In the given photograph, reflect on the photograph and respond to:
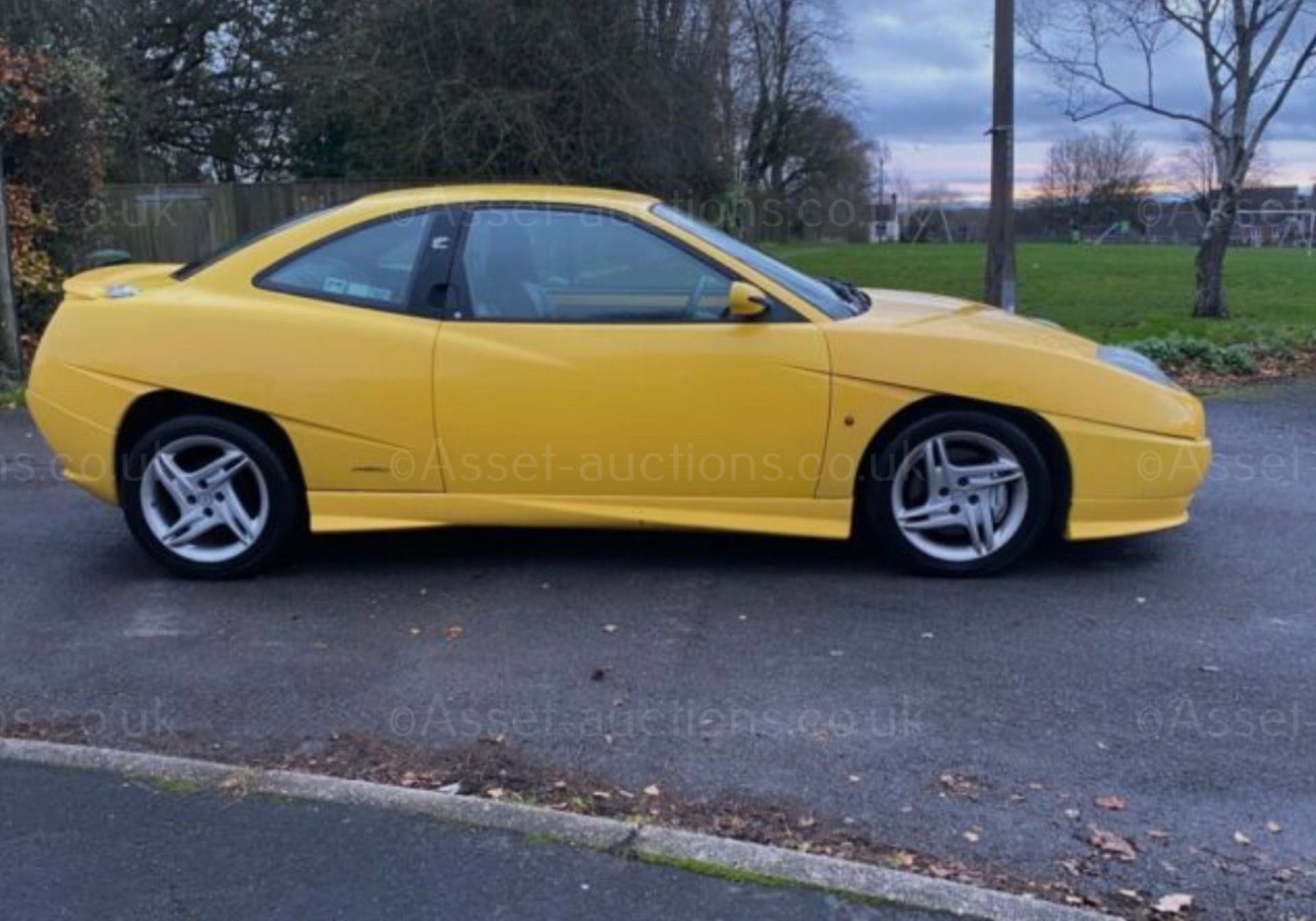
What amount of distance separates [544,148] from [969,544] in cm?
1400

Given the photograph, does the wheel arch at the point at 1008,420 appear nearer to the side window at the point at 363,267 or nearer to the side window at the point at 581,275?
the side window at the point at 581,275

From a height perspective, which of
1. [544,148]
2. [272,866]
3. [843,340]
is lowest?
[272,866]

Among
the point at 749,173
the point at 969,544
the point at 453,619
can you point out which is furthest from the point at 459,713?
the point at 749,173

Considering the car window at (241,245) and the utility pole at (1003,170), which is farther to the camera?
the utility pole at (1003,170)

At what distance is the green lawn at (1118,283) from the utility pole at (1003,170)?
6.71 ft

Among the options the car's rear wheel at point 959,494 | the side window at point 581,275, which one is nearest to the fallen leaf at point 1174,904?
the car's rear wheel at point 959,494

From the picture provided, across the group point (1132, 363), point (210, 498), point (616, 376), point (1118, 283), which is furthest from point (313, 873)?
point (1118, 283)

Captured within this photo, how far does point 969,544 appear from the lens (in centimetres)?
497

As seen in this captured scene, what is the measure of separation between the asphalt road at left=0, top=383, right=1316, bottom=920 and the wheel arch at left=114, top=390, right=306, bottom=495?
51 cm

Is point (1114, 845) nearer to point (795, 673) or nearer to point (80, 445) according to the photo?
point (795, 673)

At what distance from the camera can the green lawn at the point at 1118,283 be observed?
46.5 ft

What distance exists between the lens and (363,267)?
4973 millimetres

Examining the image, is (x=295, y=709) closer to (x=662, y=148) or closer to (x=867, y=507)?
(x=867, y=507)

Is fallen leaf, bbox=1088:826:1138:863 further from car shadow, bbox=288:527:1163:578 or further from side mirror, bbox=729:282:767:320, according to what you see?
side mirror, bbox=729:282:767:320
